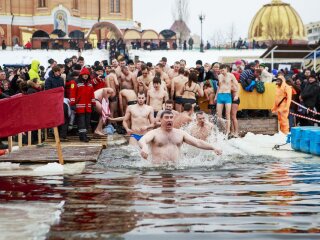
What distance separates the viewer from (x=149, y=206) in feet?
24.2

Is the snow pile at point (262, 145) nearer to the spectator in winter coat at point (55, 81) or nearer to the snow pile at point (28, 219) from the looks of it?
the spectator in winter coat at point (55, 81)

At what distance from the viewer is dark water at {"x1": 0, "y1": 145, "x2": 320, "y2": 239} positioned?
6141 millimetres

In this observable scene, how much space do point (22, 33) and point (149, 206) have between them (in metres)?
62.3

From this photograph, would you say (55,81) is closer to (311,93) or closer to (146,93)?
(146,93)

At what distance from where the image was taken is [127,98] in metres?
17.0

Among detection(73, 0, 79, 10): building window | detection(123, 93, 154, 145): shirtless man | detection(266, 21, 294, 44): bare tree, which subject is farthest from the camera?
detection(266, 21, 294, 44): bare tree

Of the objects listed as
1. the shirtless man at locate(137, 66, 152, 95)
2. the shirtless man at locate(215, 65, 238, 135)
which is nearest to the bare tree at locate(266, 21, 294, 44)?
the shirtless man at locate(215, 65, 238, 135)

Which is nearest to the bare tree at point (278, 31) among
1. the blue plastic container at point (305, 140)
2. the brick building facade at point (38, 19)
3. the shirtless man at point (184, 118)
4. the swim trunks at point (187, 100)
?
the brick building facade at point (38, 19)

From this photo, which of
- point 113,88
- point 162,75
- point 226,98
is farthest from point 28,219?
point 162,75

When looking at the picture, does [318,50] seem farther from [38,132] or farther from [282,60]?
[38,132]

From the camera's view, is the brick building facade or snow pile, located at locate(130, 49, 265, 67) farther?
the brick building facade

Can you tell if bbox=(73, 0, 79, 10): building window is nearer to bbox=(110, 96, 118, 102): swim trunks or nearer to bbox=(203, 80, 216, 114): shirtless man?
bbox=(203, 80, 216, 114): shirtless man

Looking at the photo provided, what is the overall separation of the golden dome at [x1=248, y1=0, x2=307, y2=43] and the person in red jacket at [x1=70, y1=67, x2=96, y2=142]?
74.8 meters

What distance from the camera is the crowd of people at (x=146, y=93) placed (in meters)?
15.5
